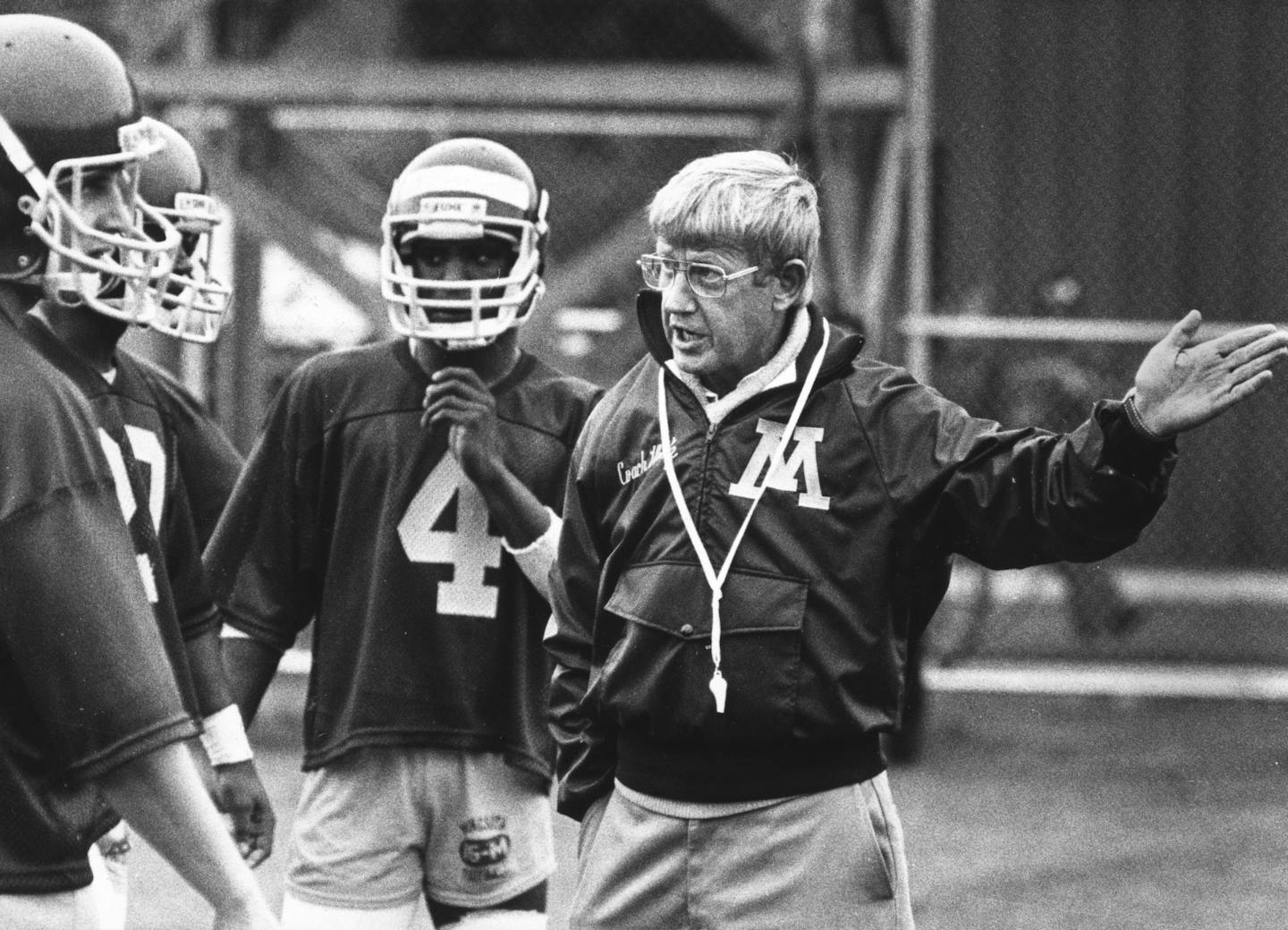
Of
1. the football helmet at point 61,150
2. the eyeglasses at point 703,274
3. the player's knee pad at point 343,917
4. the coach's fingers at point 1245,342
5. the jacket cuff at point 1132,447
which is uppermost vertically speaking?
the football helmet at point 61,150

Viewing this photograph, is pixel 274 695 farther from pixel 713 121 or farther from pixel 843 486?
pixel 843 486

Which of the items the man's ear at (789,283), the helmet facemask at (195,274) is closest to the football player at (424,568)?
the helmet facemask at (195,274)

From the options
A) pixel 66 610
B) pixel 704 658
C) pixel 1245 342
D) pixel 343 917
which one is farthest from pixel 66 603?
pixel 343 917

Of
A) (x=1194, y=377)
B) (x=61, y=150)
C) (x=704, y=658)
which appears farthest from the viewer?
(x=704, y=658)

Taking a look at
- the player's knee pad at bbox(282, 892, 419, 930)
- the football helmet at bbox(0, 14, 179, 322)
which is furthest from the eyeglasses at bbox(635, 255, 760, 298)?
the player's knee pad at bbox(282, 892, 419, 930)

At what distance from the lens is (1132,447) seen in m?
3.06

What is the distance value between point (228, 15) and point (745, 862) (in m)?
8.50

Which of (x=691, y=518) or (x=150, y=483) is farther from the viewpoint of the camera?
(x=150, y=483)

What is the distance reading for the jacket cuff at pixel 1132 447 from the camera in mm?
3051

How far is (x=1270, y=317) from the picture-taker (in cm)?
1289

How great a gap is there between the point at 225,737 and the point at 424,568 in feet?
1.71

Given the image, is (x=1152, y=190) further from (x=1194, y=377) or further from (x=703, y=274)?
(x=1194, y=377)

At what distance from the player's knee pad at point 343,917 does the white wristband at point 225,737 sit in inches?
12.8

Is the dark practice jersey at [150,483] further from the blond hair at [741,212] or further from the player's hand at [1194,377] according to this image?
the player's hand at [1194,377]
